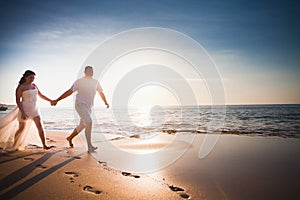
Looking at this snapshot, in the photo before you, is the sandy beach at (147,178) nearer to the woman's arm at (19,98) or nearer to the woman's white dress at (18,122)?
the woman's white dress at (18,122)

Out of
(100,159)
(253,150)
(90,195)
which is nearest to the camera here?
(90,195)

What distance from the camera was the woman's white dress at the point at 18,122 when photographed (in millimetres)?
5422

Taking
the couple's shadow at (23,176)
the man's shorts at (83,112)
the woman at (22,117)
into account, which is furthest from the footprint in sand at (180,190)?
the woman at (22,117)

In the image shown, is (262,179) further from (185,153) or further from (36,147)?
(36,147)

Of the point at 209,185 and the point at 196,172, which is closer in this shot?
the point at 209,185

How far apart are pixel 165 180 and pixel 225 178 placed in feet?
3.36

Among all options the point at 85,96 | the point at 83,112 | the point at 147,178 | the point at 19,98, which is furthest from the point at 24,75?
the point at 147,178

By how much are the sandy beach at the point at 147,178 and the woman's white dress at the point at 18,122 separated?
571mm

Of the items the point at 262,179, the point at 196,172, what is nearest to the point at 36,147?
the point at 196,172

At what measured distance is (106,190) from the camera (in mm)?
2941

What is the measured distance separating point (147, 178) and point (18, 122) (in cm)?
405

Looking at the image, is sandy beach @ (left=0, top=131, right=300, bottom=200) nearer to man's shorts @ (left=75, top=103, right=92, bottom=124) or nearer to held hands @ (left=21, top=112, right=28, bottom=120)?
held hands @ (left=21, top=112, right=28, bottom=120)

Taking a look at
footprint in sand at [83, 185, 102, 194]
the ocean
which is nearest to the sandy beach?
footprint in sand at [83, 185, 102, 194]

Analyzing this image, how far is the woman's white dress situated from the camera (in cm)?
542
